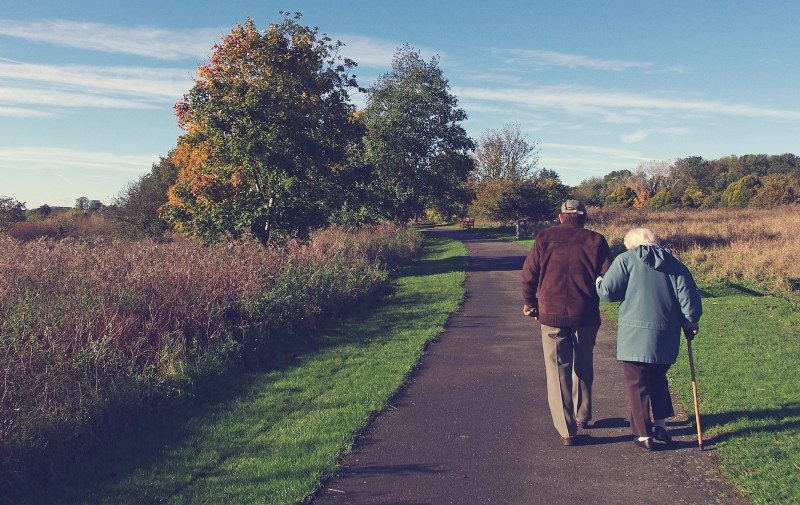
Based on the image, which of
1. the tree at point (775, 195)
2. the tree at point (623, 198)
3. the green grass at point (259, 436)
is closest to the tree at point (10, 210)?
the green grass at point (259, 436)

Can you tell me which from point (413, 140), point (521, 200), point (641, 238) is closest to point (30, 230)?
point (413, 140)

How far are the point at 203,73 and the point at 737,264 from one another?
16928mm

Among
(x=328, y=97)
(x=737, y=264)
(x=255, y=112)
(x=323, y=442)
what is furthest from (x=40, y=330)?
(x=737, y=264)

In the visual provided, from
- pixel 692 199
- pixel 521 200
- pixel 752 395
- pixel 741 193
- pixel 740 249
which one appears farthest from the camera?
pixel 692 199

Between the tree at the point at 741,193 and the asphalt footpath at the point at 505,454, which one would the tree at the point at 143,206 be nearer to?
the asphalt footpath at the point at 505,454

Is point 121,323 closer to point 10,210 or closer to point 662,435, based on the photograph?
point 662,435

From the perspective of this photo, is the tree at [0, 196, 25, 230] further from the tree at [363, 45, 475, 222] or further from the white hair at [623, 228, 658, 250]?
the white hair at [623, 228, 658, 250]

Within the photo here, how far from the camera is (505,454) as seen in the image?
4988 millimetres

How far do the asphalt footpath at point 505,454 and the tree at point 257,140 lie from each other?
1083cm

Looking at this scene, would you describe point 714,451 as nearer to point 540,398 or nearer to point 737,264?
point 540,398

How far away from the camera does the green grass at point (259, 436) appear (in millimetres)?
4457

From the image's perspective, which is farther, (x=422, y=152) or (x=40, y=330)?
(x=422, y=152)

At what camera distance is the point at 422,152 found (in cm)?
3469

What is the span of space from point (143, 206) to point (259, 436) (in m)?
32.6
